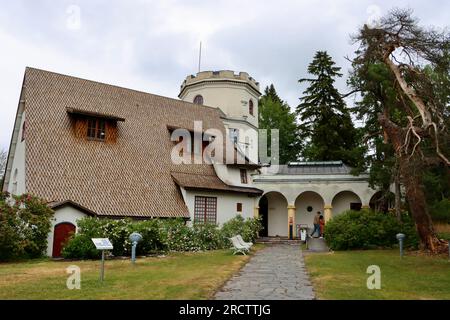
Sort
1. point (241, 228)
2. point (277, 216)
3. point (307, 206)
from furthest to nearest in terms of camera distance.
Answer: point (277, 216)
point (307, 206)
point (241, 228)

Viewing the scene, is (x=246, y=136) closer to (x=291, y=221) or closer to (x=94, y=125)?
(x=291, y=221)

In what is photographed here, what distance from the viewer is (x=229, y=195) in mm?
25969

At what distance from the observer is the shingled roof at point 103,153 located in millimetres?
20453

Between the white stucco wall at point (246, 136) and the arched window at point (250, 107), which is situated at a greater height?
the arched window at point (250, 107)

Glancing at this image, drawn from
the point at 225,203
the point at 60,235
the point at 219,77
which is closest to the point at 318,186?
the point at 225,203

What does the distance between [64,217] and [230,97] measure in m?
17.9

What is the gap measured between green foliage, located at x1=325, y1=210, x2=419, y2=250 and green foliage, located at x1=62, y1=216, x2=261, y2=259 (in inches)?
194

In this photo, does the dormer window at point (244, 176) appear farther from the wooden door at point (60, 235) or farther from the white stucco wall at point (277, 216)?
the wooden door at point (60, 235)

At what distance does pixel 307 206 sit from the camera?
33156 millimetres

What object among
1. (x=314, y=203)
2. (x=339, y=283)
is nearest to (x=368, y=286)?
(x=339, y=283)

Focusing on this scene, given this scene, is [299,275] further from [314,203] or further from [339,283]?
[314,203]

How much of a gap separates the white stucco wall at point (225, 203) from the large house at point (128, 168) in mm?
60

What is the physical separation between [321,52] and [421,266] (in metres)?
31.4

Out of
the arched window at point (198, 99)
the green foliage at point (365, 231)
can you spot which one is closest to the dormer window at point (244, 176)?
the green foliage at point (365, 231)
